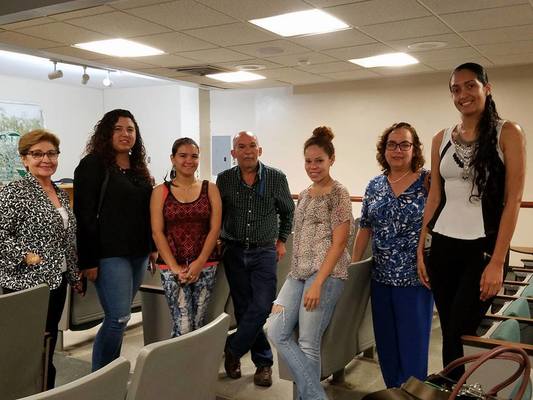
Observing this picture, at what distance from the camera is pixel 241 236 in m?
2.70

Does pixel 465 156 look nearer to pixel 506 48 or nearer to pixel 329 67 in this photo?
pixel 506 48

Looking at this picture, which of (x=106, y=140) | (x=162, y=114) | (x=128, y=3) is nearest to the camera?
(x=106, y=140)

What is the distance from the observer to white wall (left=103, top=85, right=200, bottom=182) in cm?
912

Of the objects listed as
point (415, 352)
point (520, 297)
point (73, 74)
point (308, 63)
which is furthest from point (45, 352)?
point (73, 74)

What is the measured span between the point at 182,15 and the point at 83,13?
2.36 feet

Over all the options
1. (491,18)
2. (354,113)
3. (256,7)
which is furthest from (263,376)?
A: (354,113)

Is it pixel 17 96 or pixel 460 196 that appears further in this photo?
→ pixel 17 96

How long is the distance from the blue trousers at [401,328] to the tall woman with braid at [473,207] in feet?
1.32

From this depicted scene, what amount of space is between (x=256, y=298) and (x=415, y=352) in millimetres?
870

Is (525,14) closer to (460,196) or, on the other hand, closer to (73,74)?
(460,196)

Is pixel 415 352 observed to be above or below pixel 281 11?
below

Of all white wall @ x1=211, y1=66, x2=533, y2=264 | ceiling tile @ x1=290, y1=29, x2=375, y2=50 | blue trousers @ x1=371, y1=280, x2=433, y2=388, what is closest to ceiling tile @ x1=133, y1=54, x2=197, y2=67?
ceiling tile @ x1=290, y1=29, x2=375, y2=50

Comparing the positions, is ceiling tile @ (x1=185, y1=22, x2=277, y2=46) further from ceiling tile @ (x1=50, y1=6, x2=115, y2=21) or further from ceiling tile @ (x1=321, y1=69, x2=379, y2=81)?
ceiling tile @ (x1=321, y1=69, x2=379, y2=81)

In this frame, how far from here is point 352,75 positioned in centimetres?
662
